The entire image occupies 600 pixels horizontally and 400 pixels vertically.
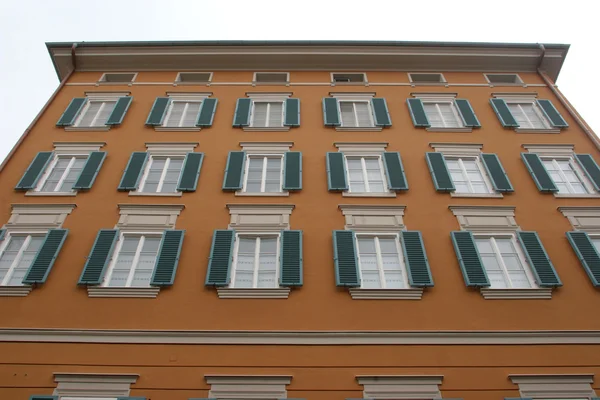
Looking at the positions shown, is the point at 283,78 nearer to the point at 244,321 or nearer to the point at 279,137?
the point at 279,137

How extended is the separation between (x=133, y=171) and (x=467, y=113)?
9911 mm

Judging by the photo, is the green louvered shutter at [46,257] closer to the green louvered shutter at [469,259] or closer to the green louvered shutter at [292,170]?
the green louvered shutter at [292,170]

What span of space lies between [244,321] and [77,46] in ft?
43.5

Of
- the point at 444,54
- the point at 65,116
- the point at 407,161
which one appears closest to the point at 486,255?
the point at 407,161

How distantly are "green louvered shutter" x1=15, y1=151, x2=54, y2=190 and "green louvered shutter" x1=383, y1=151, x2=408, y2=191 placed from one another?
900 cm

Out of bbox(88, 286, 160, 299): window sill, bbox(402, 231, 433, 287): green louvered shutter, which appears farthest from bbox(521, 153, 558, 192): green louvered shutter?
bbox(88, 286, 160, 299): window sill

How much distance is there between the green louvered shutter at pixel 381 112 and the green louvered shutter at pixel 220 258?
6241 mm

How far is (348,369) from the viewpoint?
8.99 metres

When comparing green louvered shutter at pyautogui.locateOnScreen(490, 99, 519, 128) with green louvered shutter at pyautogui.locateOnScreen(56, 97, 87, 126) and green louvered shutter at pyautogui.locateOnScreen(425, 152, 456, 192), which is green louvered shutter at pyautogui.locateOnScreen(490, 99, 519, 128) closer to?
green louvered shutter at pyautogui.locateOnScreen(425, 152, 456, 192)

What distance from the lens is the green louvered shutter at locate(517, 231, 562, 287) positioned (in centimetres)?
1027

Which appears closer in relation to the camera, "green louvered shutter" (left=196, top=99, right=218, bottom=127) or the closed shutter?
the closed shutter

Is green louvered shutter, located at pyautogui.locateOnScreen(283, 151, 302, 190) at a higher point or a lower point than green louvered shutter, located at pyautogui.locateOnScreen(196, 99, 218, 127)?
lower

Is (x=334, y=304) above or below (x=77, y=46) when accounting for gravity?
below

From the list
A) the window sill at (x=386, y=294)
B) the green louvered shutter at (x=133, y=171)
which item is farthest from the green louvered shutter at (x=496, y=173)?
the green louvered shutter at (x=133, y=171)
